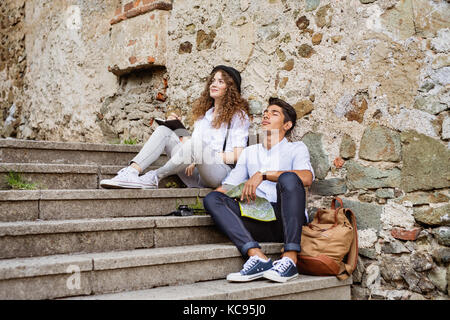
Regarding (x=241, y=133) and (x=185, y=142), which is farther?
(x=241, y=133)

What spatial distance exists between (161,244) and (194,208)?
0.47 metres

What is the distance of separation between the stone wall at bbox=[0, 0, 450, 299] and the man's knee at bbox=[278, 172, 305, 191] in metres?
0.49

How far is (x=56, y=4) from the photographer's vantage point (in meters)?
6.09

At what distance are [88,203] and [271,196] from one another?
116 cm

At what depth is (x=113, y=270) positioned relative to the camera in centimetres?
226

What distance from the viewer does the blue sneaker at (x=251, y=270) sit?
2.45 meters

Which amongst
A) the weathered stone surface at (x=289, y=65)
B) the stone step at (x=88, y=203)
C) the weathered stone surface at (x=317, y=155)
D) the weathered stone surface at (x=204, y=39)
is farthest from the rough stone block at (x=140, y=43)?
the weathered stone surface at (x=317, y=155)

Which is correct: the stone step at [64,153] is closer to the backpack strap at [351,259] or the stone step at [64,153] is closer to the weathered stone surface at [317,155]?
the weathered stone surface at [317,155]

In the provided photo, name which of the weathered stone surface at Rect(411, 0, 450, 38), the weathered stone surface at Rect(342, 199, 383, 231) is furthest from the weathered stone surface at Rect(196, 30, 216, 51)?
the weathered stone surface at Rect(342, 199, 383, 231)

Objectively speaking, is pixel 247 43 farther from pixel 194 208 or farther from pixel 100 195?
pixel 100 195

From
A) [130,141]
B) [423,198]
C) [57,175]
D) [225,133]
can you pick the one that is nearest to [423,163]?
[423,198]

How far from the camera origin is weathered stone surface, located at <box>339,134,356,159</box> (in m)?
2.99

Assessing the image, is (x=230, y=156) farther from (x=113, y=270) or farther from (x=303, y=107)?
(x=113, y=270)

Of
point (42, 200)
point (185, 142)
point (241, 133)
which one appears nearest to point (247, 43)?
point (241, 133)
